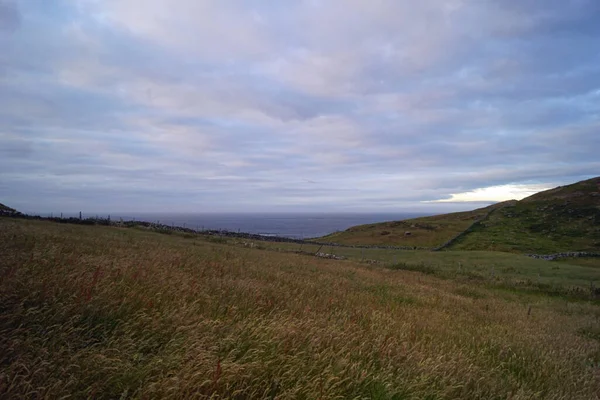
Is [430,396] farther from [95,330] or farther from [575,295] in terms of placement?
[575,295]

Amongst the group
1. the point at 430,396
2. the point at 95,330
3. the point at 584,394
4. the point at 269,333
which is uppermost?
A: the point at 95,330

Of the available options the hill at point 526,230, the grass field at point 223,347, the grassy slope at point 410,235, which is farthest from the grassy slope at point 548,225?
the grass field at point 223,347

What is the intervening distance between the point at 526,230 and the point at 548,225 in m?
5.68

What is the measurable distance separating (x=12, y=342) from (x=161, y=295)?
8.26ft

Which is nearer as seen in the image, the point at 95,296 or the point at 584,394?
the point at 95,296

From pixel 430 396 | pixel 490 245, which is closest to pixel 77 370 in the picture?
pixel 430 396

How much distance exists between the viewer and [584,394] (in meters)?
6.09

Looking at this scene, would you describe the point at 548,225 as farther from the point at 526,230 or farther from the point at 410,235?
the point at 410,235

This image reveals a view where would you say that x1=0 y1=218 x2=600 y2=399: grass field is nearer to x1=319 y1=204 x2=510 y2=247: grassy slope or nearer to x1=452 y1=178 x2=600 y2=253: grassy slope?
x1=452 y1=178 x2=600 y2=253: grassy slope

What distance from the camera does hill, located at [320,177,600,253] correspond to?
62.2 metres

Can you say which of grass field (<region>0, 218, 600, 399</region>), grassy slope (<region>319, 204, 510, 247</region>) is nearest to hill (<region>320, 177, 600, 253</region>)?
grassy slope (<region>319, 204, 510, 247</region>)

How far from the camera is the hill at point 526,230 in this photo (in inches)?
2448

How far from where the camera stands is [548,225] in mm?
75688

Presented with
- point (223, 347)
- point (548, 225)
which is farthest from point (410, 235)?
point (223, 347)
